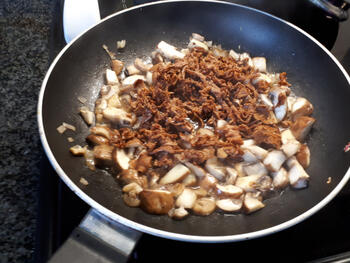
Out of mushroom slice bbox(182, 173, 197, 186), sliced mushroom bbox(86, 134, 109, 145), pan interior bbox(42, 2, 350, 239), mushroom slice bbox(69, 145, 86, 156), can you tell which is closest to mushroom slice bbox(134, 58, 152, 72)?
pan interior bbox(42, 2, 350, 239)

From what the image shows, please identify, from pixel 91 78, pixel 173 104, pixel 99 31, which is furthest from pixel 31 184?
pixel 99 31

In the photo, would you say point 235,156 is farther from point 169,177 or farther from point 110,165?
point 110,165

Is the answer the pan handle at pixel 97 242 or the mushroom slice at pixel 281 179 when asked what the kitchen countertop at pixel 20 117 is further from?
the mushroom slice at pixel 281 179

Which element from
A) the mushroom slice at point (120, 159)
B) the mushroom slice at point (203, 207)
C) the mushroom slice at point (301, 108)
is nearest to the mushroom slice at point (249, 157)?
the mushroom slice at point (203, 207)

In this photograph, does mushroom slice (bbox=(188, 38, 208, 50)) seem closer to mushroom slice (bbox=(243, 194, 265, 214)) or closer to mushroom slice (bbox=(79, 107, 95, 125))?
mushroom slice (bbox=(79, 107, 95, 125))

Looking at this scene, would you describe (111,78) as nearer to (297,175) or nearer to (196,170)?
(196,170)
